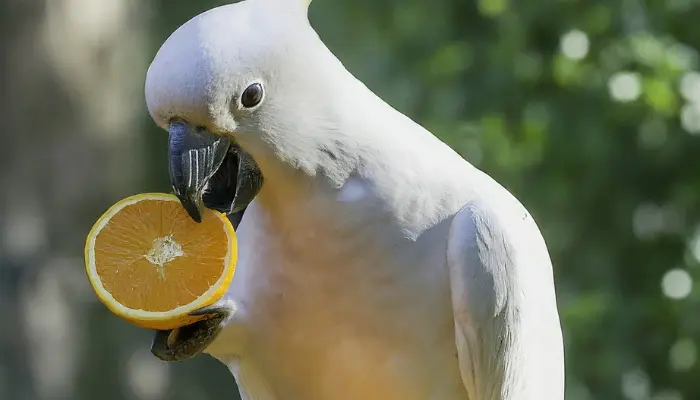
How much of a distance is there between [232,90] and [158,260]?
8.4 inches

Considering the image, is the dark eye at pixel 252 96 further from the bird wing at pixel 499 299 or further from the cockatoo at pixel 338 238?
the bird wing at pixel 499 299

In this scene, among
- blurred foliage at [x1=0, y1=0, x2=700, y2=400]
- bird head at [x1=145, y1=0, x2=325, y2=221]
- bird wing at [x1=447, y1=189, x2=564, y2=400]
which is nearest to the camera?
bird head at [x1=145, y1=0, x2=325, y2=221]

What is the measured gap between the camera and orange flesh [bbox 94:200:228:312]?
0.88 meters

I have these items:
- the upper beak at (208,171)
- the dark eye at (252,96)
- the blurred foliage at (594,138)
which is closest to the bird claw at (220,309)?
the upper beak at (208,171)

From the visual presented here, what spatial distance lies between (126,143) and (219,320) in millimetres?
1763

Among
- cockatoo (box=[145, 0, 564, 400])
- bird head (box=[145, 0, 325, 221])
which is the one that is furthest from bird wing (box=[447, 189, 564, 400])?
bird head (box=[145, 0, 325, 221])

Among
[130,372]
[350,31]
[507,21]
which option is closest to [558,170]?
[507,21]

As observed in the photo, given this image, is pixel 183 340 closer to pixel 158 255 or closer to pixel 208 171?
pixel 158 255

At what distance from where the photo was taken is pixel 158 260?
0.89 meters

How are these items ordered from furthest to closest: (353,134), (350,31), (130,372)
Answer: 1. (130,372)
2. (350,31)
3. (353,134)

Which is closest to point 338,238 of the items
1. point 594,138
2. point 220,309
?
point 220,309

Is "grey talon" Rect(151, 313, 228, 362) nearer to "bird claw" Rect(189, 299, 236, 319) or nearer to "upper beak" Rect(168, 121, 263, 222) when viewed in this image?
"bird claw" Rect(189, 299, 236, 319)

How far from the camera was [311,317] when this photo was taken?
3.06ft

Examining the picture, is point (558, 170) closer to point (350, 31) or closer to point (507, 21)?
point (507, 21)
